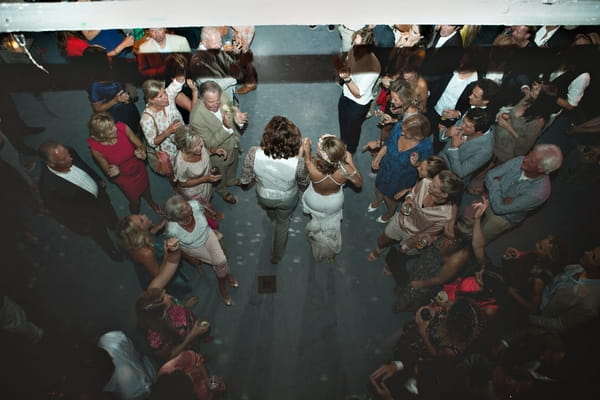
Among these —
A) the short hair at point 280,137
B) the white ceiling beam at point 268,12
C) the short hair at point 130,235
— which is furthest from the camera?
the short hair at point 130,235

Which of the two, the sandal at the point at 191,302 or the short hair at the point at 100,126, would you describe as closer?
the short hair at the point at 100,126

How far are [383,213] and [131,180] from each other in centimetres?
216

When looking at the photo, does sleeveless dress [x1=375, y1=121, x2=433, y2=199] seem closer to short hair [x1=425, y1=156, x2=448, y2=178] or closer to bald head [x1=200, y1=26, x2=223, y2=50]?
short hair [x1=425, y1=156, x2=448, y2=178]

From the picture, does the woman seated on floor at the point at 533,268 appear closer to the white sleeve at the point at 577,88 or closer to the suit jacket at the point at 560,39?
the white sleeve at the point at 577,88

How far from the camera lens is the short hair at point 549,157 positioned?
270 cm

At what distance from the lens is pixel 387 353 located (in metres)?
3.33

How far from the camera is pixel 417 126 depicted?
283 centimetres

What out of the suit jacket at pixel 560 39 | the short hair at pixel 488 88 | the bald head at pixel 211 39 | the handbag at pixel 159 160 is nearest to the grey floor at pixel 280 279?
the handbag at pixel 159 160

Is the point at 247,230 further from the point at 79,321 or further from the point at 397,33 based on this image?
the point at 397,33

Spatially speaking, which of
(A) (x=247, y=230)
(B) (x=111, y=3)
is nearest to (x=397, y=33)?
(A) (x=247, y=230)

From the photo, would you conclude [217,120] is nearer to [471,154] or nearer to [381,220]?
[381,220]

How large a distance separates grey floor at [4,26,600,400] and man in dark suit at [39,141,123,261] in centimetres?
7

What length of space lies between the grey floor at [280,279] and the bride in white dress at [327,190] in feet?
0.70

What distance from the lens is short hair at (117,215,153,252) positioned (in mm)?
2730
